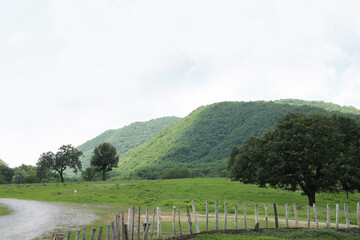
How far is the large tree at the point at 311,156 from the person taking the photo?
34.6 m

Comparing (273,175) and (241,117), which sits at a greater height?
(241,117)

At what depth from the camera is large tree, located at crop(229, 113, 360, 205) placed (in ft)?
113

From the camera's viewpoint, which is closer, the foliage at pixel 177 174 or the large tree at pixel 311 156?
the large tree at pixel 311 156

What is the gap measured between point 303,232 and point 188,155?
6249 inches

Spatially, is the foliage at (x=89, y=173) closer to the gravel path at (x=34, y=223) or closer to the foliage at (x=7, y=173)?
the foliage at (x=7, y=173)

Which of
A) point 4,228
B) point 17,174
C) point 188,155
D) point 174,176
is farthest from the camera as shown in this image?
point 188,155

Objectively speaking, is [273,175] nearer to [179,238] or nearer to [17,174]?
[179,238]

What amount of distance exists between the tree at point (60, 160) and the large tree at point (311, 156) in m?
74.1

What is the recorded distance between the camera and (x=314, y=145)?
35469 mm

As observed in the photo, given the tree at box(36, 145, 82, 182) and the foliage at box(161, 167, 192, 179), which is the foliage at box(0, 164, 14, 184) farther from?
the foliage at box(161, 167, 192, 179)

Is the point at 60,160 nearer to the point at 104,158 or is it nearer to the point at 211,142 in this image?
the point at 104,158

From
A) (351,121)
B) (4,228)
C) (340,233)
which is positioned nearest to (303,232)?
(340,233)

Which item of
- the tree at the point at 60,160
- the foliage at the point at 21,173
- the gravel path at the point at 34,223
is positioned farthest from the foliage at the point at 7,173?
the gravel path at the point at 34,223

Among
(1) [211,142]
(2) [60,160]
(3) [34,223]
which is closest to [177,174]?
(2) [60,160]
